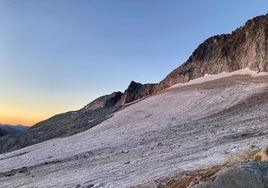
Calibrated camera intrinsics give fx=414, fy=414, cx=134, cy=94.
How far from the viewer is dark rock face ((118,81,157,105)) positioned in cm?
7831

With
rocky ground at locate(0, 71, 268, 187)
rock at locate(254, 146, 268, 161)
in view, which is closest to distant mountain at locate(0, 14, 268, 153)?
rocky ground at locate(0, 71, 268, 187)

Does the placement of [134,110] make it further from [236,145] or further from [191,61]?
[236,145]

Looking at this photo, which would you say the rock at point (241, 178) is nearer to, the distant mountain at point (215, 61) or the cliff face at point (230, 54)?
the cliff face at point (230, 54)

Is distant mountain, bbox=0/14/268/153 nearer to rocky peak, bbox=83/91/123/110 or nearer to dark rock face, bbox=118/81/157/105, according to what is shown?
dark rock face, bbox=118/81/157/105

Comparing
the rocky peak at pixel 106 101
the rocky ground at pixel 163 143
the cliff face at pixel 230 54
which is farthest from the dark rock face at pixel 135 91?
the rocky ground at pixel 163 143

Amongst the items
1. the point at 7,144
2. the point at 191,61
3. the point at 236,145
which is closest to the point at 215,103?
the point at 236,145

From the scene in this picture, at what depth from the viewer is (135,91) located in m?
85.9

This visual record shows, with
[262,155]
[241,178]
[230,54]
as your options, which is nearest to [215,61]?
A: [230,54]

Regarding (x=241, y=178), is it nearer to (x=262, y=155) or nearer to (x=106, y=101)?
(x=262, y=155)

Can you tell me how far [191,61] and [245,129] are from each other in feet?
136

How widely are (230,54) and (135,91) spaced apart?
121 feet

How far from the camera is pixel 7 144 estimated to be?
5591 cm

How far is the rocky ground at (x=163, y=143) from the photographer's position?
59.1ft

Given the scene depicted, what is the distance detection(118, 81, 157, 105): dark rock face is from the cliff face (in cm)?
1064
